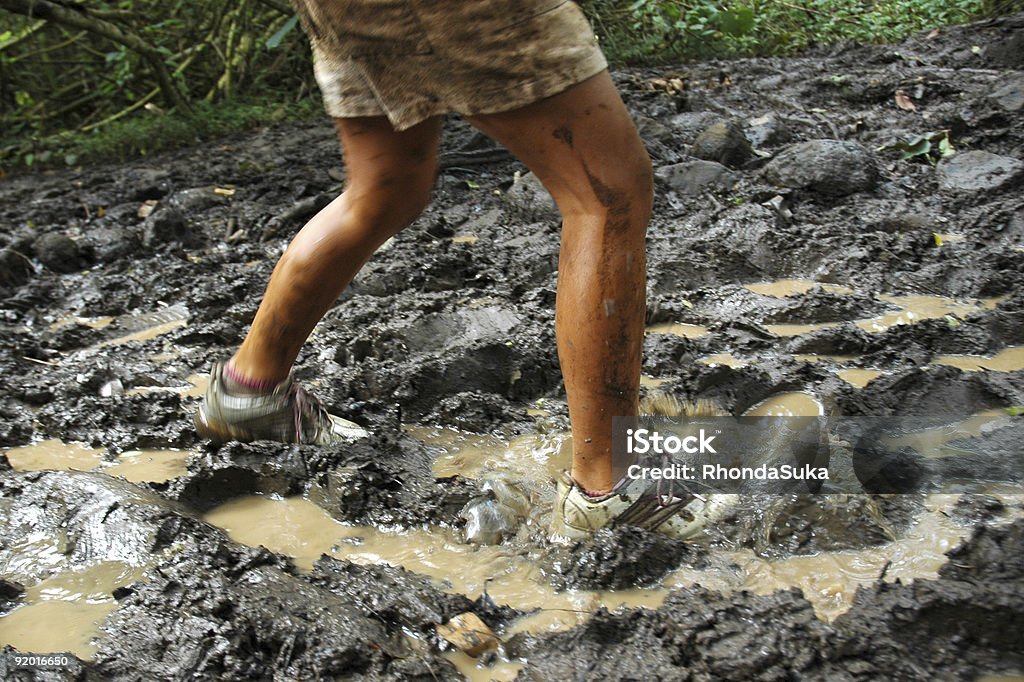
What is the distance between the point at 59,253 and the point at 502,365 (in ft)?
9.55

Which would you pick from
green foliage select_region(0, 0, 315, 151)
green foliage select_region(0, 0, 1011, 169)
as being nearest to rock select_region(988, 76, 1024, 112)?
green foliage select_region(0, 0, 1011, 169)

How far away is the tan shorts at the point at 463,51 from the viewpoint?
1619mm

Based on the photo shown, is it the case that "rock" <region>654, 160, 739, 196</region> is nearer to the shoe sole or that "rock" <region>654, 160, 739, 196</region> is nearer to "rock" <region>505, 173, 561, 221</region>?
"rock" <region>505, 173, 561, 221</region>

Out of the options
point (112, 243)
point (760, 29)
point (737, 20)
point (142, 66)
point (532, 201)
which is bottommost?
point (532, 201)

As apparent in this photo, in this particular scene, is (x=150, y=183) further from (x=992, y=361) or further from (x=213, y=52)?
(x=992, y=361)

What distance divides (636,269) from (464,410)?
922mm

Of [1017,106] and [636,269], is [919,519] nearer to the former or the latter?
[636,269]

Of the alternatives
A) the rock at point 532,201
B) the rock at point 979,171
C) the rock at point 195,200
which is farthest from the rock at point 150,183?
the rock at point 979,171

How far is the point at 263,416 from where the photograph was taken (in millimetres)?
2309

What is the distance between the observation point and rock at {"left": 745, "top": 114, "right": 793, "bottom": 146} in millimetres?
5273

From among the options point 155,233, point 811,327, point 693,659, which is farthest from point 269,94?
point 693,659

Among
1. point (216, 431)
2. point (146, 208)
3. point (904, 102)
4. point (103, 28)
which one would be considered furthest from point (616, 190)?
point (103, 28)

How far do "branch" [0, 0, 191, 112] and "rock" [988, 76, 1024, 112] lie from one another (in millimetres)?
6273

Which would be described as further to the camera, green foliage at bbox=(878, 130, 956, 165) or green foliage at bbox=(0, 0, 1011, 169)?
green foliage at bbox=(0, 0, 1011, 169)
